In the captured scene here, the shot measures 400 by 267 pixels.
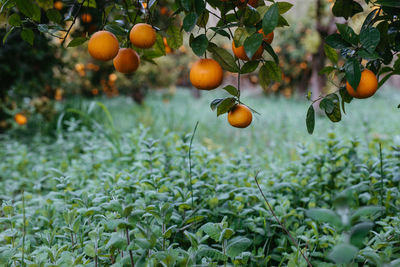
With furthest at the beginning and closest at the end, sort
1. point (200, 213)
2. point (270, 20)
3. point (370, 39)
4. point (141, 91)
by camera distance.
Result: point (141, 91)
point (200, 213)
point (370, 39)
point (270, 20)

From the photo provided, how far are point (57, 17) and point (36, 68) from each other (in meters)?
2.37

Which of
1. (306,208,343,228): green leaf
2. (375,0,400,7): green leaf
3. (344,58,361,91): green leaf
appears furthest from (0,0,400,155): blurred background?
(306,208,343,228): green leaf

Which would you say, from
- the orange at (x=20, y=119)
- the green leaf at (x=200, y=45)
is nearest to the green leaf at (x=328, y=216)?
the green leaf at (x=200, y=45)

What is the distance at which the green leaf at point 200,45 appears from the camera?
77 centimetres

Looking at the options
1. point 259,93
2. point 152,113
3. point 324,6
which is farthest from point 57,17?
point 259,93

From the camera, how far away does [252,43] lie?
2.33 ft

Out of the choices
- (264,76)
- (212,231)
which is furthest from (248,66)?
(212,231)

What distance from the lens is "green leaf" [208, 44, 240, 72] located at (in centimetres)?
85

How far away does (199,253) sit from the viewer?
2.82 feet

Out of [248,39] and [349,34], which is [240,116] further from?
[349,34]

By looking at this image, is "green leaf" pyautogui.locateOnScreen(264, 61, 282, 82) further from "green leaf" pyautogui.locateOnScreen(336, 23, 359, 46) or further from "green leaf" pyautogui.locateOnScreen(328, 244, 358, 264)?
"green leaf" pyautogui.locateOnScreen(328, 244, 358, 264)

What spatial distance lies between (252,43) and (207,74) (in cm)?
16

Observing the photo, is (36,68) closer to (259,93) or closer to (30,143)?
(30,143)

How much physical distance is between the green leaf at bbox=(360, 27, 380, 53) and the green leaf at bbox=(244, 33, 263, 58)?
29 cm
